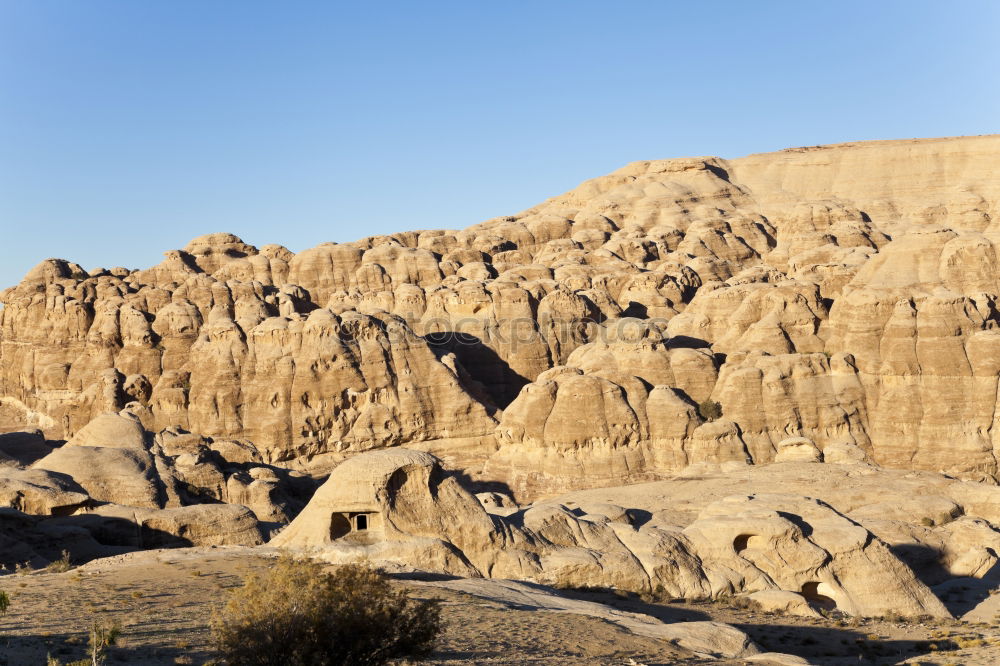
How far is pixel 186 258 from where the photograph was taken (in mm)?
105438

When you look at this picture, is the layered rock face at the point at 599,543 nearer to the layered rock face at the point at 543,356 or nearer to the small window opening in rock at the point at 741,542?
the small window opening in rock at the point at 741,542

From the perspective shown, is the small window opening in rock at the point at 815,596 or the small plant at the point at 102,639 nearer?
the small plant at the point at 102,639

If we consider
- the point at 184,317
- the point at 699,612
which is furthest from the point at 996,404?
the point at 184,317

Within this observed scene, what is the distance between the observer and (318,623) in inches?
630

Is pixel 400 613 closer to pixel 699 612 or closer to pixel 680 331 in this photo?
pixel 699 612

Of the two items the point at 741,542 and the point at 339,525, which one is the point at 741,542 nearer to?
the point at 741,542

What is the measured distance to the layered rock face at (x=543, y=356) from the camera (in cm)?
5162

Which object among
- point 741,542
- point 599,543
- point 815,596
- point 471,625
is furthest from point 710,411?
point 471,625

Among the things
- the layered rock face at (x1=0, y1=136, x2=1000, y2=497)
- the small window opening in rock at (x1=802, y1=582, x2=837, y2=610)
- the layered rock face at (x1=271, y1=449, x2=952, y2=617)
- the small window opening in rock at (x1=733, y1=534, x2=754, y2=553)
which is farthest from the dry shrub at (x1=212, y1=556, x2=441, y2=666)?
the layered rock face at (x1=0, y1=136, x2=1000, y2=497)

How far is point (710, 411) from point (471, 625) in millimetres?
35237

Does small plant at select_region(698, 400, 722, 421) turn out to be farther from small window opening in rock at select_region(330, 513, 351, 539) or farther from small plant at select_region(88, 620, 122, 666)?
small plant at select_region(88, 620, 122, 666)

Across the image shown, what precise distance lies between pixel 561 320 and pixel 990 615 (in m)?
44.8

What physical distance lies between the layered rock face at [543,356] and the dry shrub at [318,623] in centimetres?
2651

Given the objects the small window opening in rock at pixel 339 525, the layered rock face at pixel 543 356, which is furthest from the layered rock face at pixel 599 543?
the layered rock face at pixel 543 356
